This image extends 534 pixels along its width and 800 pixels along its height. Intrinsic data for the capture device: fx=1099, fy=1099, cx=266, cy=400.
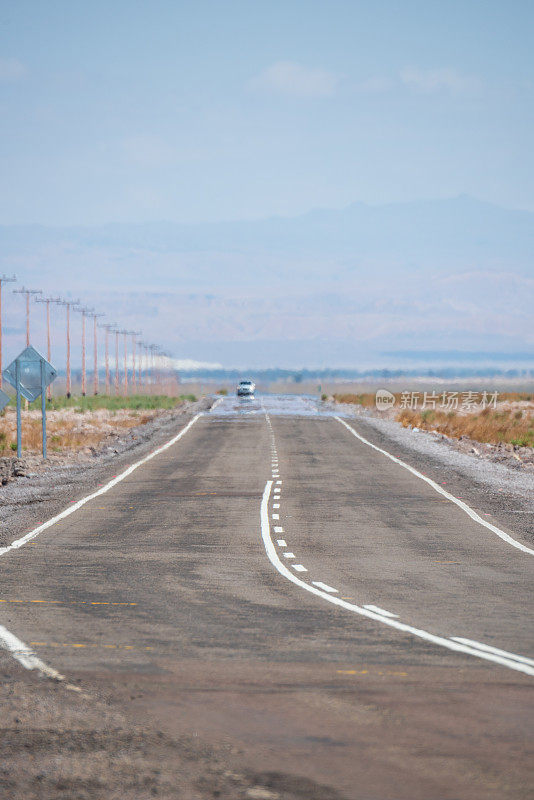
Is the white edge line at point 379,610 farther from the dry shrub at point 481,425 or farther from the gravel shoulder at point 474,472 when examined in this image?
the dry shrub at point 481,425

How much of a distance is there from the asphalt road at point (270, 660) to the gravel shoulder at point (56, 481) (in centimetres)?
104

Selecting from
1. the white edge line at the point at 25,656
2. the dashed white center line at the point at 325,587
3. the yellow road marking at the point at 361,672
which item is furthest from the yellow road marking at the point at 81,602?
the yellow road marking at the point at 361,672

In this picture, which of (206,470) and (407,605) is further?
(206,470)

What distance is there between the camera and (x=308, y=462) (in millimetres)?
32719

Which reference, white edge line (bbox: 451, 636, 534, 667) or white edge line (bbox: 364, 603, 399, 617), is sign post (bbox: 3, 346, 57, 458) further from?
white edge line (bbox: 451, 636, 534, 667)

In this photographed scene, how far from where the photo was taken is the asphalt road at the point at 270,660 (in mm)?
5961

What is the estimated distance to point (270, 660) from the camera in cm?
860

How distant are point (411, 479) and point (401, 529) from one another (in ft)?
31.7

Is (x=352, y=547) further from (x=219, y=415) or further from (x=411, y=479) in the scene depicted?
(x=219, y=415)

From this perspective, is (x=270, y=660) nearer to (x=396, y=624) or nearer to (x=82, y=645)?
(x=82, y=645)

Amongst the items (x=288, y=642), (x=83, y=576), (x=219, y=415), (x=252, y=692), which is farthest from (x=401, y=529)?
(x=219, y=415)

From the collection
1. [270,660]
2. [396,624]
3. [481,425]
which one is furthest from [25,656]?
[481,425]

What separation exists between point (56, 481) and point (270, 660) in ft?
65.3

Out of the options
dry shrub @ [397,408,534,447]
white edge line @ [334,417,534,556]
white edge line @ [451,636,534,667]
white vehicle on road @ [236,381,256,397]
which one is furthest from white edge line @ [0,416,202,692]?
white vehicle on road @ [236,381,256,397]
